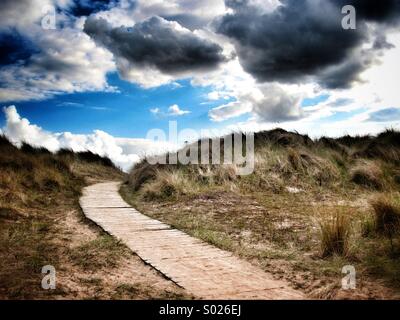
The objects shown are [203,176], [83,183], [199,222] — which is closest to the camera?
[199,222]

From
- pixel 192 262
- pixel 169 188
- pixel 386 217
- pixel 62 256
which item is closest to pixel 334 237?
pixel 386 217

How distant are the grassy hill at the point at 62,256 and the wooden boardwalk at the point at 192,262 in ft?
0.61

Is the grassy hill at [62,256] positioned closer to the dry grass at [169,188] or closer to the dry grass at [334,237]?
the dry grass at [169,188]

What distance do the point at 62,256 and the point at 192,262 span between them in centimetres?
148

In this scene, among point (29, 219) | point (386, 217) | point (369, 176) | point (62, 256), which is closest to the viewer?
point (62, 256)

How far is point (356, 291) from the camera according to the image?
3.28m

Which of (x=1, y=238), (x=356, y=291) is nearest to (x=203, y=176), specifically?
(x=1, y=238)

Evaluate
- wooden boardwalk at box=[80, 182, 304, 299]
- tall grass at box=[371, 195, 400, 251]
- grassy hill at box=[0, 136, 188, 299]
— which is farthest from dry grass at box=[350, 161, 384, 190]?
grassy hill at box=[0, 136, 188, 299]

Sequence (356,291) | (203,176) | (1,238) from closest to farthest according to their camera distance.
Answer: (356,291) < (1,238) < (203,176)

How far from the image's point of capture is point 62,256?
13.9 feet

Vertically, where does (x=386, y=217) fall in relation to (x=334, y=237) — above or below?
above

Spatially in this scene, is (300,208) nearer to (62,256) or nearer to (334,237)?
(334,237)
